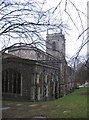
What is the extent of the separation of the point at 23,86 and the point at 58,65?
1315 cm

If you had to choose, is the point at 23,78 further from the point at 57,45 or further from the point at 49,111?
the point at 57,45

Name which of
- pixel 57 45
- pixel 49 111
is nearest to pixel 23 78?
pixel 49 111

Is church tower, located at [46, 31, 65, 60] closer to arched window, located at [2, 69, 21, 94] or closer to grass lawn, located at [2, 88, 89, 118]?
grass lawn, located at [2, 88, 89, 118]

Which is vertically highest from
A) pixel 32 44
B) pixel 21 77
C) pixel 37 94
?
pixel 32 44

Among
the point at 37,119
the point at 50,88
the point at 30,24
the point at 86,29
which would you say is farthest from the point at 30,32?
the point at 50,88

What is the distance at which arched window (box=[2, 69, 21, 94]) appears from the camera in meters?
28.7

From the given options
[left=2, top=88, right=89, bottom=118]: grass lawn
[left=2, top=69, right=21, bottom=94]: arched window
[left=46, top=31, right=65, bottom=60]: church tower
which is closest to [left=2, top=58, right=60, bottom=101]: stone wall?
[left=2, top=69, right=21, bottom=94]: arched window

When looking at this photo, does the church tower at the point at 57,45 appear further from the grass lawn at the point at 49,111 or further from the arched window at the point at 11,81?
the arched window at the point at 11,81

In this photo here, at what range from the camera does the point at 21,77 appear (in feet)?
95.0

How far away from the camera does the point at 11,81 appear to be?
28953 millimetres

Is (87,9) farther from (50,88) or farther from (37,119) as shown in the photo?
(50,88)

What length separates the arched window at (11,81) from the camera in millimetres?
28672

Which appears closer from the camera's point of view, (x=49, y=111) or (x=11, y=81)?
(x=49, y=111)

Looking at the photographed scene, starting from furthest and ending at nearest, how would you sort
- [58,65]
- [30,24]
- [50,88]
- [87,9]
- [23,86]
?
1. [58,65]
2. [50,88]
3. [23,86]
4. [30,24]
5. [87,9]
